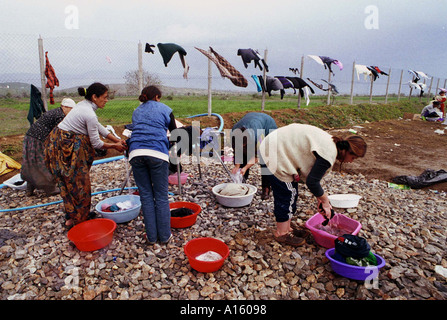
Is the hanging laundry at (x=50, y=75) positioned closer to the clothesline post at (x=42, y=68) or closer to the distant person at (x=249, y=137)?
the clothesline post at (x=42, y=68)

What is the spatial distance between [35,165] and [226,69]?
4.63 m

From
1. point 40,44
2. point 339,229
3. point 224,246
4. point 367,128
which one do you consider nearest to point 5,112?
point 40,44

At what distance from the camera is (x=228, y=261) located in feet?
8.39

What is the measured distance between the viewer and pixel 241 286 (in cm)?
227

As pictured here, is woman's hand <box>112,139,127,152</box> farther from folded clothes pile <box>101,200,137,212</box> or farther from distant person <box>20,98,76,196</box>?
distant person <box>20,98,76,196</box>

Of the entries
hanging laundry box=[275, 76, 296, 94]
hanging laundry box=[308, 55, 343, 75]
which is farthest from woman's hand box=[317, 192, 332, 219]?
→ hanging laundry box=[308, 55, 343, 75]

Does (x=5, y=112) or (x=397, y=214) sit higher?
(x=5, y=112)

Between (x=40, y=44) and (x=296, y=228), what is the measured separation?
6037mm

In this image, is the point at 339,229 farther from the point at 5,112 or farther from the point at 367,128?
the point at 5,112

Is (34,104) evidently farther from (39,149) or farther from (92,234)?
(92,234)

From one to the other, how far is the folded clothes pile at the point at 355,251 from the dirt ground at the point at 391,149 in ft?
7.96

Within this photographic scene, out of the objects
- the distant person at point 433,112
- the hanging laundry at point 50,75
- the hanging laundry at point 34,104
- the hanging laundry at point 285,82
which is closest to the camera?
the hanging laundry at point 34,104

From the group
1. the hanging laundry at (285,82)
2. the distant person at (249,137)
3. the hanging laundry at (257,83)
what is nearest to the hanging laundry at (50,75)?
the distant person at (249,137)

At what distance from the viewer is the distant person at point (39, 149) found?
11.5 ft
